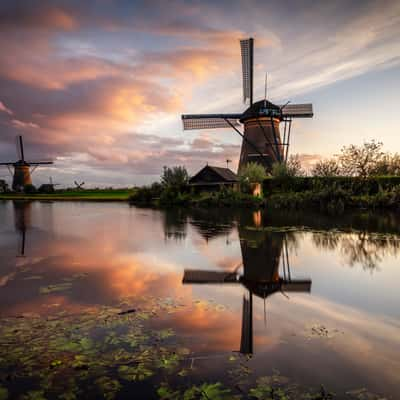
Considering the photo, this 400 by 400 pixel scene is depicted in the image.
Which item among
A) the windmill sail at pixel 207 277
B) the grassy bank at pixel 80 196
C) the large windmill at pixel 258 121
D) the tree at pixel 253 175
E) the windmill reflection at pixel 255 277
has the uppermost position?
the large windmill at pixel 258 121

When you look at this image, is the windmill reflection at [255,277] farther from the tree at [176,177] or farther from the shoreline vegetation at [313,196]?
the tree at [176,177]

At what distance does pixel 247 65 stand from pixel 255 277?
102 ft

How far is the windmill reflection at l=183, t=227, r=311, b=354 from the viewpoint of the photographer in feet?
13.8

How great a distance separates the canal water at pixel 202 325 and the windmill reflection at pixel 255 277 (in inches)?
1.1

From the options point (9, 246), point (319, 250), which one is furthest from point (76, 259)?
point (319, 250)

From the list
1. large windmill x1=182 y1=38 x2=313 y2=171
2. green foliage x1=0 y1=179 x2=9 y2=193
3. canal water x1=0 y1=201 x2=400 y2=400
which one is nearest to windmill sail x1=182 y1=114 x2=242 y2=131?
large windmill x1=182 y1=38 x2=313 y2=171

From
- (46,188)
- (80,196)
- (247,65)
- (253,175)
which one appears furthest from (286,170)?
(46,188)

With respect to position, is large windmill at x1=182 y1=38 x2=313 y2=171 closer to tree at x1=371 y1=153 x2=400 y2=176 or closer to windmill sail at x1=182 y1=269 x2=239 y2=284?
tree at x1=371 y1=153 x2=400 y2=176

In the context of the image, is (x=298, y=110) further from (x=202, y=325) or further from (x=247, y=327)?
(x=202, y=325)

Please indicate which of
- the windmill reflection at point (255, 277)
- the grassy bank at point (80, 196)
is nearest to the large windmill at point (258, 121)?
the grassy bank at point (80, 196)

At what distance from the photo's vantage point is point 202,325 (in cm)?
389

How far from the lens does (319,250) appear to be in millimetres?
8625

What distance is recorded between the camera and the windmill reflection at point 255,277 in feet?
13.8

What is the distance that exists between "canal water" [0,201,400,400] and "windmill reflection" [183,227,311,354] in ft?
0.09
